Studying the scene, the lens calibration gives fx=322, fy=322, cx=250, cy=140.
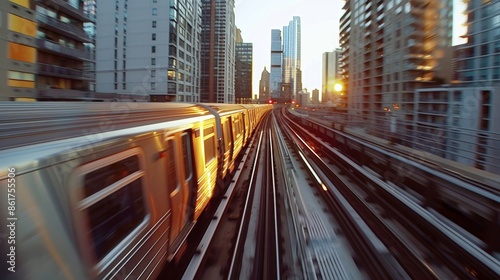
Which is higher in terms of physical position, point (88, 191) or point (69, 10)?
point (69, 10)

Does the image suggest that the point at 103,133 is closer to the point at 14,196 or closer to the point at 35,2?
the point at 14,196

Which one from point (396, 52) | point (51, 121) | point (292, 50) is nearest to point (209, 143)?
point (51, 121)

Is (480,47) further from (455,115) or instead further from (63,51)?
(63,51)

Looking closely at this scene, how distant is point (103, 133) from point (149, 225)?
0.87 meters

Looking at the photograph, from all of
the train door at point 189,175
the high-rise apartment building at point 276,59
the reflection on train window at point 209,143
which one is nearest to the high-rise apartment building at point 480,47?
the reflection on train window at point 209,143

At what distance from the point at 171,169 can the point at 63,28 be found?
548 centimetres

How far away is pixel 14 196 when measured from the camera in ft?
3.78

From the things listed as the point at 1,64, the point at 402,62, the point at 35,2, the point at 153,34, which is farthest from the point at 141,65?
the point at 402,62

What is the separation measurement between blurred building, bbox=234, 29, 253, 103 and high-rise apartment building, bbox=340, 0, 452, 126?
37.1 metres

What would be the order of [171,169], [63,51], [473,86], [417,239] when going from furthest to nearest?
[473,86], [63,51], [417,239], [171,169]

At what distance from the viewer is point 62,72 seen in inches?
267

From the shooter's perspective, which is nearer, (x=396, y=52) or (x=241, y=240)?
(x=241, y=240)

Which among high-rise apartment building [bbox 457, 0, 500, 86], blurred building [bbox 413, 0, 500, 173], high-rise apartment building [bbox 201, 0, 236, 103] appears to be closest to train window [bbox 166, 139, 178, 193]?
blurred building [bbox 413, 0, 500, 173]

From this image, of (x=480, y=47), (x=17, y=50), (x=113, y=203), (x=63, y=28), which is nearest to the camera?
(x=113, y=203)
